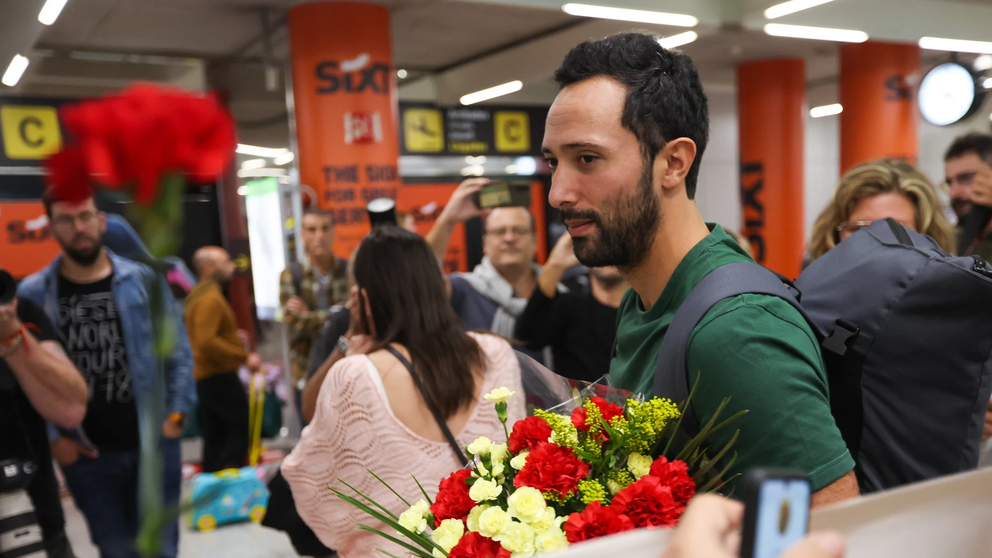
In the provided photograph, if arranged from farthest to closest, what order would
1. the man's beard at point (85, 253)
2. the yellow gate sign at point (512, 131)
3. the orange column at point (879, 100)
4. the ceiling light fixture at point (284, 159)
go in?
the ceiling light fixture at point (284, 159)
the yellow gate sign at point (512, 131)
the orange column at point (879, 100)
the man's beard at point (85, 253)

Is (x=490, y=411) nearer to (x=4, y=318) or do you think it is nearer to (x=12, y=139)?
(x=4, y=318)

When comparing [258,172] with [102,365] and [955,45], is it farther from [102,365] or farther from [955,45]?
[955,45]

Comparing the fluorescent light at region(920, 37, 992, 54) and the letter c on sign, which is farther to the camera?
the fluorescent light at region(920, 37, 992, 54)

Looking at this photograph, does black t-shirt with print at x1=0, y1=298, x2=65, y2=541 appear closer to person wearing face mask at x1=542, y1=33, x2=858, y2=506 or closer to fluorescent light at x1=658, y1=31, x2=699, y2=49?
person wearing face mask at x1=542, y1=33, x2=858, y2=506

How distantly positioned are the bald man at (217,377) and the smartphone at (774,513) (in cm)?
515

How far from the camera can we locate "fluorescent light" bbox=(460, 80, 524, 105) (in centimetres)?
917

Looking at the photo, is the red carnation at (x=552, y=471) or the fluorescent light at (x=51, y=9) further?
the fluorescent light at (x=51, y=9)

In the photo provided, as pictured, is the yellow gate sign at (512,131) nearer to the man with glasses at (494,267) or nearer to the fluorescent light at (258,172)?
the fluorescent light at (258,172)

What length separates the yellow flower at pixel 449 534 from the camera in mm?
932

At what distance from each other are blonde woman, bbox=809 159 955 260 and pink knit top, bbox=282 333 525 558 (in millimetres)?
1096

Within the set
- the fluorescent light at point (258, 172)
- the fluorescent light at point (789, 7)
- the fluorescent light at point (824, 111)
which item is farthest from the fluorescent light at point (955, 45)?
the fluorescent light at point (258, 172)

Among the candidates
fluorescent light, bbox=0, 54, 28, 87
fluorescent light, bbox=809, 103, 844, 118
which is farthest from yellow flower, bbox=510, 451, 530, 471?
fluorescent light, bbox=809, 103, 844, 118

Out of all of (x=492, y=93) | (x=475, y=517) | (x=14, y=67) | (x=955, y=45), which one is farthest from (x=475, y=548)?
(x=955, y=45)

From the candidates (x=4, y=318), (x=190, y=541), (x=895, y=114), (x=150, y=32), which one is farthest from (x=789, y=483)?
(x=895, y=114)
